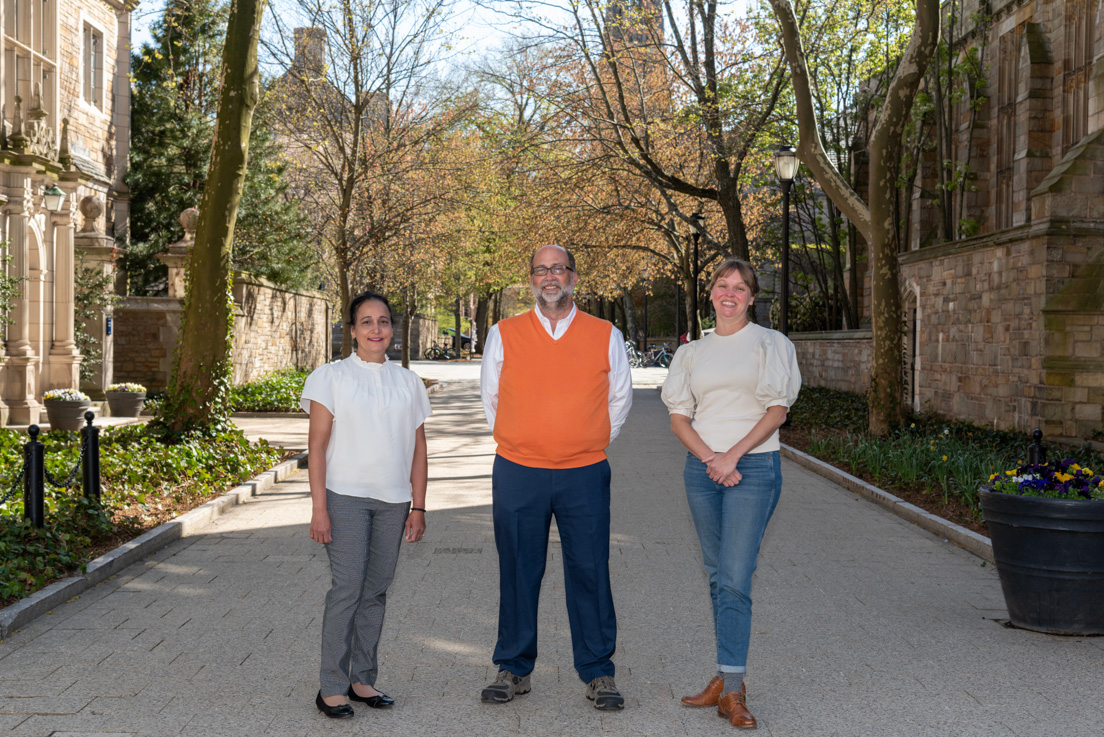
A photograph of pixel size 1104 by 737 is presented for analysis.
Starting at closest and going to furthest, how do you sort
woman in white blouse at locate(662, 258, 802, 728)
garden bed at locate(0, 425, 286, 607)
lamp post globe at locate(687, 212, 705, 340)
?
woman in white blouse at locate(662, 258, 802, 728) → garden bed at locate(0, 425, 286, 607) → lamp post globe at locate(687, 212, 705, 340)

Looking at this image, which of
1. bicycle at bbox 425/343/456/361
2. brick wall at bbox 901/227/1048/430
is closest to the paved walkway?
brick wall at bbox 901/227/1048/430

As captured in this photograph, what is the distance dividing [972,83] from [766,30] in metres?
4.44

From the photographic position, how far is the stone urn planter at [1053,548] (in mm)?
5770

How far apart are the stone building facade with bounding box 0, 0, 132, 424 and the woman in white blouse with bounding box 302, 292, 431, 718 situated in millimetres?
12573

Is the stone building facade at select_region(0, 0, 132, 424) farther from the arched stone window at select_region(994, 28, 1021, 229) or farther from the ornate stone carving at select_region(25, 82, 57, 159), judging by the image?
the arched stone window at select_region(994, 28, 1021, 229)

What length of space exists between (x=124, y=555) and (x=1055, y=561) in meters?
5.97

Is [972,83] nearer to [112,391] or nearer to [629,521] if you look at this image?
[629,521]

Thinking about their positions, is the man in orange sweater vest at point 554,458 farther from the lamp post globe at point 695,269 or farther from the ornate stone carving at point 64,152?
the lamp post globe at point 695,269

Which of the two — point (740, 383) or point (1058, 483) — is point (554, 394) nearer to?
point (740, 383)

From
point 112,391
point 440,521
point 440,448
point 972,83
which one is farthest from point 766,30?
point 440,521

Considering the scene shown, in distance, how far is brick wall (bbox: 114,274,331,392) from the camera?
72.6 feet

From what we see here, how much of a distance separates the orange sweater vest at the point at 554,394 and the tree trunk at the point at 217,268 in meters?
8.67

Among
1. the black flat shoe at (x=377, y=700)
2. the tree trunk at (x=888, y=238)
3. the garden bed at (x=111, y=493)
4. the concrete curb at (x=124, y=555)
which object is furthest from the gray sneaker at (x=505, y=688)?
the tree trunk at (x=888, y=238)

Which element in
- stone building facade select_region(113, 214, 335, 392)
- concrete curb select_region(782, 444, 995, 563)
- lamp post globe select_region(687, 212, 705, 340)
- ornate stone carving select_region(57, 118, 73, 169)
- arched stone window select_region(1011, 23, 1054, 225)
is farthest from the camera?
lamp post globe select_region(687, 212, 705, 340)
